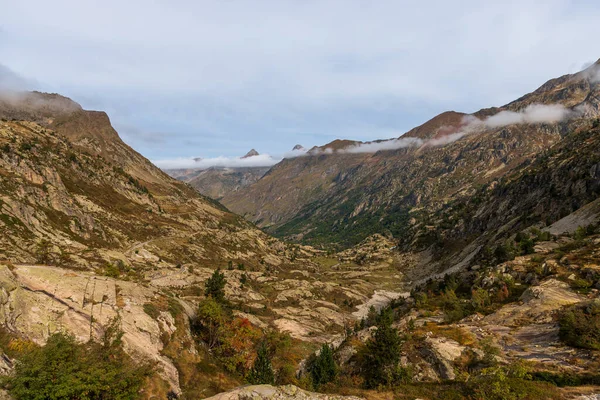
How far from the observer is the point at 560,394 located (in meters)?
22.0

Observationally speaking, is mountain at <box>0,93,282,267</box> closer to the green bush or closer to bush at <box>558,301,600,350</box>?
the green bush

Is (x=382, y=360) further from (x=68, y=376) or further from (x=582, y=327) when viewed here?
(x=68, y=376)

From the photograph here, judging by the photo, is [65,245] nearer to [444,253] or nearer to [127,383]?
[127,383]

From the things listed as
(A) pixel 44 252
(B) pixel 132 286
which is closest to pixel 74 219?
(A) pixel 44 252

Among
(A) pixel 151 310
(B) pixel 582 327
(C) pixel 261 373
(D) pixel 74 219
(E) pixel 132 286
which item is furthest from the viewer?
(D) pixel 74 219

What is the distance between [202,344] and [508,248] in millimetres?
78014

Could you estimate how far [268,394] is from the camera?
21.8 meters

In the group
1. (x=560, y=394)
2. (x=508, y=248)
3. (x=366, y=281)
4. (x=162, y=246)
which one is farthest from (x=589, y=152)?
(x=162, y=246)

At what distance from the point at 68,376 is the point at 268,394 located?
45.6 ft

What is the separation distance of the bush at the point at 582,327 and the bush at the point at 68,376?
136 feet

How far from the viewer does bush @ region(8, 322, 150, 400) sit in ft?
65.2

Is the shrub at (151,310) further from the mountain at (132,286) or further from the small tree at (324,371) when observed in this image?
the small tree at (324,371)

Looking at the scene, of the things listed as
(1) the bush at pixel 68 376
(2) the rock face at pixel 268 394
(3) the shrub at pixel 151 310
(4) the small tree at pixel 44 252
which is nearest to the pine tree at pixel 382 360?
(2) the rock face at pixel 268 394

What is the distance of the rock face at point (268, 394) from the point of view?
21350 mm
